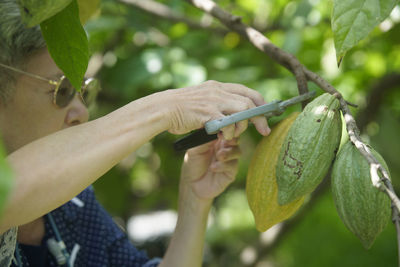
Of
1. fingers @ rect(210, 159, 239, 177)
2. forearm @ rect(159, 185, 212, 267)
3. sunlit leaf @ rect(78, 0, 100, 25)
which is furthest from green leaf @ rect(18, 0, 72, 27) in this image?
forearm @ rect(159, 185, 212, 267)

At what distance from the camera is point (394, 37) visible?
2254 mm

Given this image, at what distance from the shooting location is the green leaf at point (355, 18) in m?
0.90

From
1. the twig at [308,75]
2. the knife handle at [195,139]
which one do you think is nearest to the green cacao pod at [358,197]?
the twig at [308,75]

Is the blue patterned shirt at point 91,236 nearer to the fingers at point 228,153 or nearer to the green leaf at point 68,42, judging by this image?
the fingers at point 228,153

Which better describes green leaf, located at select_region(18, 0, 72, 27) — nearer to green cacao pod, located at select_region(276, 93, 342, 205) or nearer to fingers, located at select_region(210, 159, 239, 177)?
green cacao pod, located at select_region(276, 93, 342, 205)

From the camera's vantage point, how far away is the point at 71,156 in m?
1.04

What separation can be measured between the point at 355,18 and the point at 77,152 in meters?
0.62

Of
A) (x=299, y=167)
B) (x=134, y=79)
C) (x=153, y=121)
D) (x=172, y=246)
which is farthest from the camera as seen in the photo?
(x=134, y=79)

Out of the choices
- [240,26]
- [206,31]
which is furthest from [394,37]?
[240,26]

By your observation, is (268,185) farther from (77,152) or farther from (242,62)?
(242,62)

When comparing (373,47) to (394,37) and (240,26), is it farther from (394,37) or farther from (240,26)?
(240,26)

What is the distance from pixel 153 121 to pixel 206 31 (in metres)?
1.33

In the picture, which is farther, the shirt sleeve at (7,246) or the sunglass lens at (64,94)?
the sunglass lens at (64,94)

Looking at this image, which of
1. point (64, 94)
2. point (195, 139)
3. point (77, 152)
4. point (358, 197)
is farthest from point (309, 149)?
point (64, 94)
